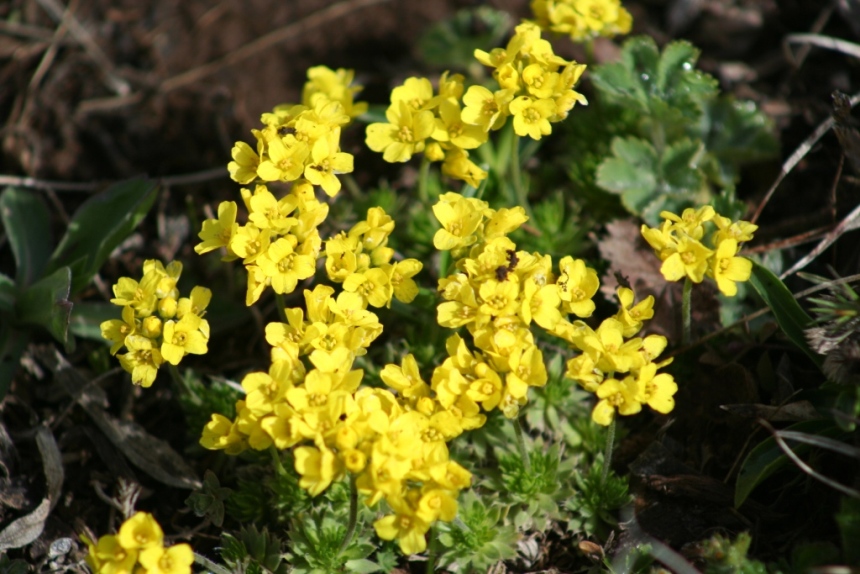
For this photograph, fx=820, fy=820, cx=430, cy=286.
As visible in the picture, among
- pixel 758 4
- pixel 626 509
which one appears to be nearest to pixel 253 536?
pixel 626 509

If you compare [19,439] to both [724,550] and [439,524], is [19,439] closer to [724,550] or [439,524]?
[439,524]

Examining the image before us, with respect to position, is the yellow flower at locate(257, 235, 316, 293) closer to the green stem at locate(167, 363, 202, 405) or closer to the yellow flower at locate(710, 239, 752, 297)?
the green stem at locate(167, 363, 202, 405)

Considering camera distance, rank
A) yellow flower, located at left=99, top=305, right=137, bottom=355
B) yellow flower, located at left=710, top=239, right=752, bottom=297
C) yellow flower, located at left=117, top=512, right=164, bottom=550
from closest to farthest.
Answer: yellow flower, located at left=117, top=512, right=164, bottom=550, yellow flower, located at left=710, top=239, right=752, bottom=297, yellow flower, located at left=99, top=305, right=137, bottom=355

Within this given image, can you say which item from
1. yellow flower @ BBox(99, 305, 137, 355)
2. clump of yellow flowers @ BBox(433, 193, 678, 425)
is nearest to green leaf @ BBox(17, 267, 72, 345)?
yellow flower @ BBox(99, 305, 137, 355)

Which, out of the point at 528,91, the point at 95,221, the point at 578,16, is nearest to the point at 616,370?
the point at 528,91

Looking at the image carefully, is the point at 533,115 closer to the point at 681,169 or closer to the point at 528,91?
the point at 528,91
